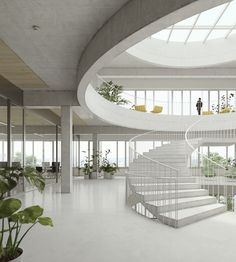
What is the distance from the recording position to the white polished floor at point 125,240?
4.60m

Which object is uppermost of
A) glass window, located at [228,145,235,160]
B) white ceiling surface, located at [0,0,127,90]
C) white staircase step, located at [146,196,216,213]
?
white ceiling surface, located at [0,0,127,90]

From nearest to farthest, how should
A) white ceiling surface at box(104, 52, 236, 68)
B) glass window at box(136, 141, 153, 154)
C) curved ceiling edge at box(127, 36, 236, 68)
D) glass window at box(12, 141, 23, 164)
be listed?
1. glass window at box(12, 141, 23, 164)
2. white ceiling surface at box(104, 52, 236, 68)
3. curved ceiling edge at box(127, 36, 236, 68)
4. glass window at box(136, 141, 153, 154)

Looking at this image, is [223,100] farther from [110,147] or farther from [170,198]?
[170,198]

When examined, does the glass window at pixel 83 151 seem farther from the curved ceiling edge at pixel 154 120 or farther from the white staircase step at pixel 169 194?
the white staircase step at pixel 169 194

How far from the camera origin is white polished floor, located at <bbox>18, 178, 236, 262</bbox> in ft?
15.1

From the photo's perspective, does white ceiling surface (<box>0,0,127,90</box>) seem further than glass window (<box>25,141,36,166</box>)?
No

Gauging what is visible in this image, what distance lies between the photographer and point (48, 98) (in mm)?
12195

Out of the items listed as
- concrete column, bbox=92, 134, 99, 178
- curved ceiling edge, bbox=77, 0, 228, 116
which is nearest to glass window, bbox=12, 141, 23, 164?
curved ceiling edge, bbox=77, 0, 228, 116

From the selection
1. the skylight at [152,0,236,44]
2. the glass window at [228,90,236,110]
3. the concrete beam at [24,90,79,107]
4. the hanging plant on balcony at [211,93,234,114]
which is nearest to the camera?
the concrete beam at [24,90,79,107]

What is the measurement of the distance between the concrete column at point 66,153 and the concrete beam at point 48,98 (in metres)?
0.41

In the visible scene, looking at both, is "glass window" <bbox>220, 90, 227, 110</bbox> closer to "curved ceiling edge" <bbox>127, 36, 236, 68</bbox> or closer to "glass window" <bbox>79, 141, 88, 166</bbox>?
"curved ceiling edge" <bbox>127, 36, 236, 68</bbox>

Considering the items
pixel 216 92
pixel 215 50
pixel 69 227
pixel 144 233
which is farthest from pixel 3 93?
pixel 216 92

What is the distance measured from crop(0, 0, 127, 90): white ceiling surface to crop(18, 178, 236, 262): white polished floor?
13.0 feet

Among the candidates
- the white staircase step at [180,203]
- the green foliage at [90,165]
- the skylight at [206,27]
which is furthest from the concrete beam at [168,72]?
the white staircase step at [180,203]
